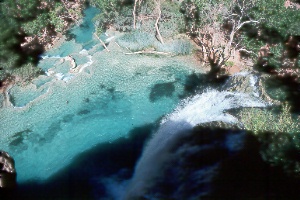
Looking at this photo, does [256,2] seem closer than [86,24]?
Yes

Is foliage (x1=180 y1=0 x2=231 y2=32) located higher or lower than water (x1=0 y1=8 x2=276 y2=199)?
higher

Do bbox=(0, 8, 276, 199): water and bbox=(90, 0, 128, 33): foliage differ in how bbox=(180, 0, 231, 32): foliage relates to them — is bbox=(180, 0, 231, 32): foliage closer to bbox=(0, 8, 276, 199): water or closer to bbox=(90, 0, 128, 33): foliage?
bbox=(0, 8, 276, 199): water

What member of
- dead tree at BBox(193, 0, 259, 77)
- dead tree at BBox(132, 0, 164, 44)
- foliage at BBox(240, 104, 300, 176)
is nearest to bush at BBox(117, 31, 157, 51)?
dead tree at BBox(132, 0, 164, 44)

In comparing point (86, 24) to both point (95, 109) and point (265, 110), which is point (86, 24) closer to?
point (95, 109)

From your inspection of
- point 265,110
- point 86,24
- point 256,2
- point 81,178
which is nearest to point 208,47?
point 256,2

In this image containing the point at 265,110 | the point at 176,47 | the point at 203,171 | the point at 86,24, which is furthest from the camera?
the point at 86,24

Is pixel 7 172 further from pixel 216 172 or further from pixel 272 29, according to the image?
pixel 272 29

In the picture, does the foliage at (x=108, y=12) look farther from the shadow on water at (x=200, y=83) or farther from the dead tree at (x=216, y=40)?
the shadow on water at (x=200, y=83)

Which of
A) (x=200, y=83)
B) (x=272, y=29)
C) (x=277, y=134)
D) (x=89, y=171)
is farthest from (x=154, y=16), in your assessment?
(x=89, y=171)
